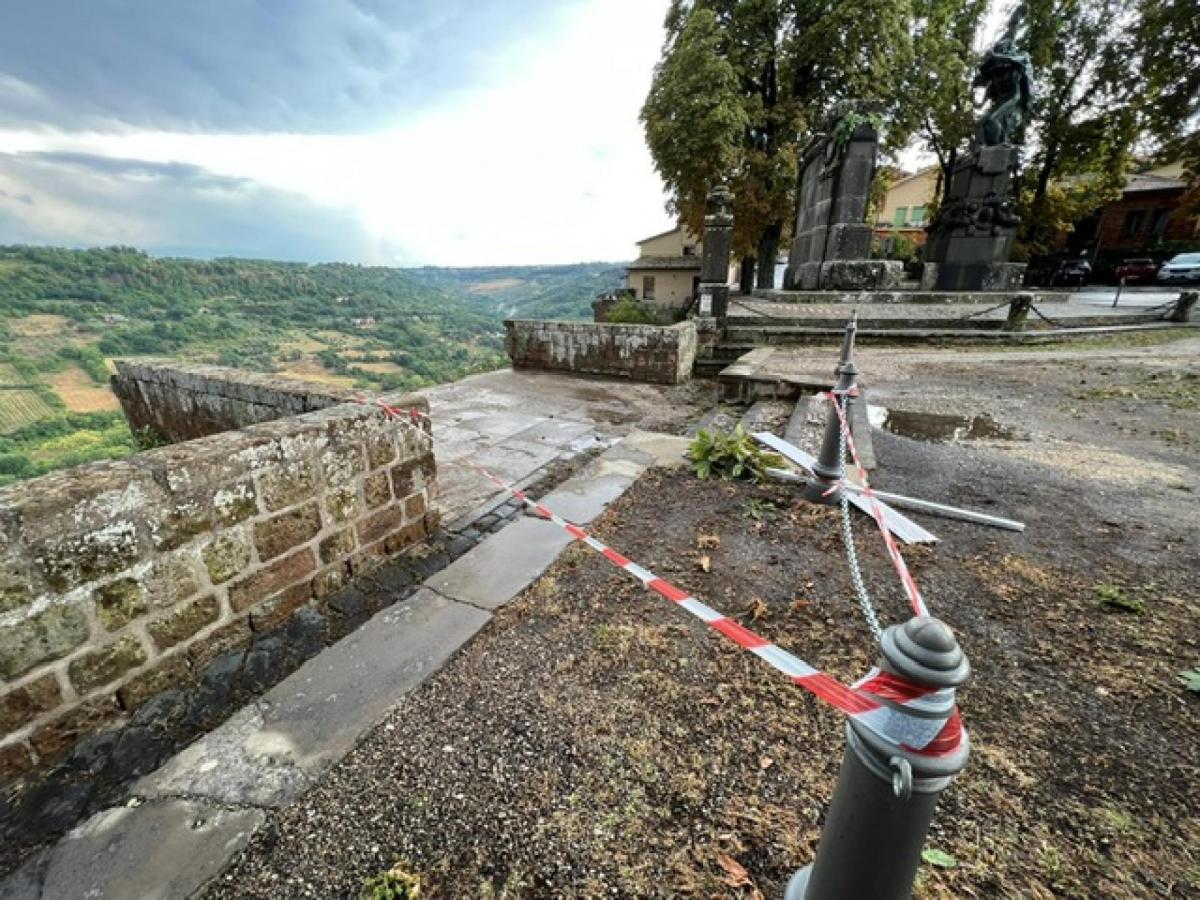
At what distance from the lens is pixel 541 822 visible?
1.48 metres

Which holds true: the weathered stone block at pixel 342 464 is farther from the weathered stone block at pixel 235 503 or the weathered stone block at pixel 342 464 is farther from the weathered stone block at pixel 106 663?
the weathered stone block at pixel 106 663

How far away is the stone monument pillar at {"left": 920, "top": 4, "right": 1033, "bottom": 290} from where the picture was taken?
43.3ft

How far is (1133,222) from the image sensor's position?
1165 inches

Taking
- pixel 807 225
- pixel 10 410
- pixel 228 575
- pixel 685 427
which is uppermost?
pixel 807 225

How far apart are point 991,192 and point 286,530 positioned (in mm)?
17780

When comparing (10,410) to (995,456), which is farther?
(10,410)

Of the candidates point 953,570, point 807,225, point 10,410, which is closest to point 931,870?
point 953,570

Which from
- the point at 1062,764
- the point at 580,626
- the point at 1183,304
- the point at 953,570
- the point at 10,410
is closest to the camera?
the point at 1062,764

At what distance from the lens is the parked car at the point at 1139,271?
23422 mm

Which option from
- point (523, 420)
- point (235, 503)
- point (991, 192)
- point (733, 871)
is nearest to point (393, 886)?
point (733, 871)

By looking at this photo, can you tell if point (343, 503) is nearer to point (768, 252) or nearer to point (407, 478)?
point (407, 478)

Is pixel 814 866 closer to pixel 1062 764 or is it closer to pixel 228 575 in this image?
pixel 1062 764

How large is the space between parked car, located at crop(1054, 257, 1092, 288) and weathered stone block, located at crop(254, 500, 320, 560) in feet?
110

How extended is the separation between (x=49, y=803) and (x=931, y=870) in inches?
104
